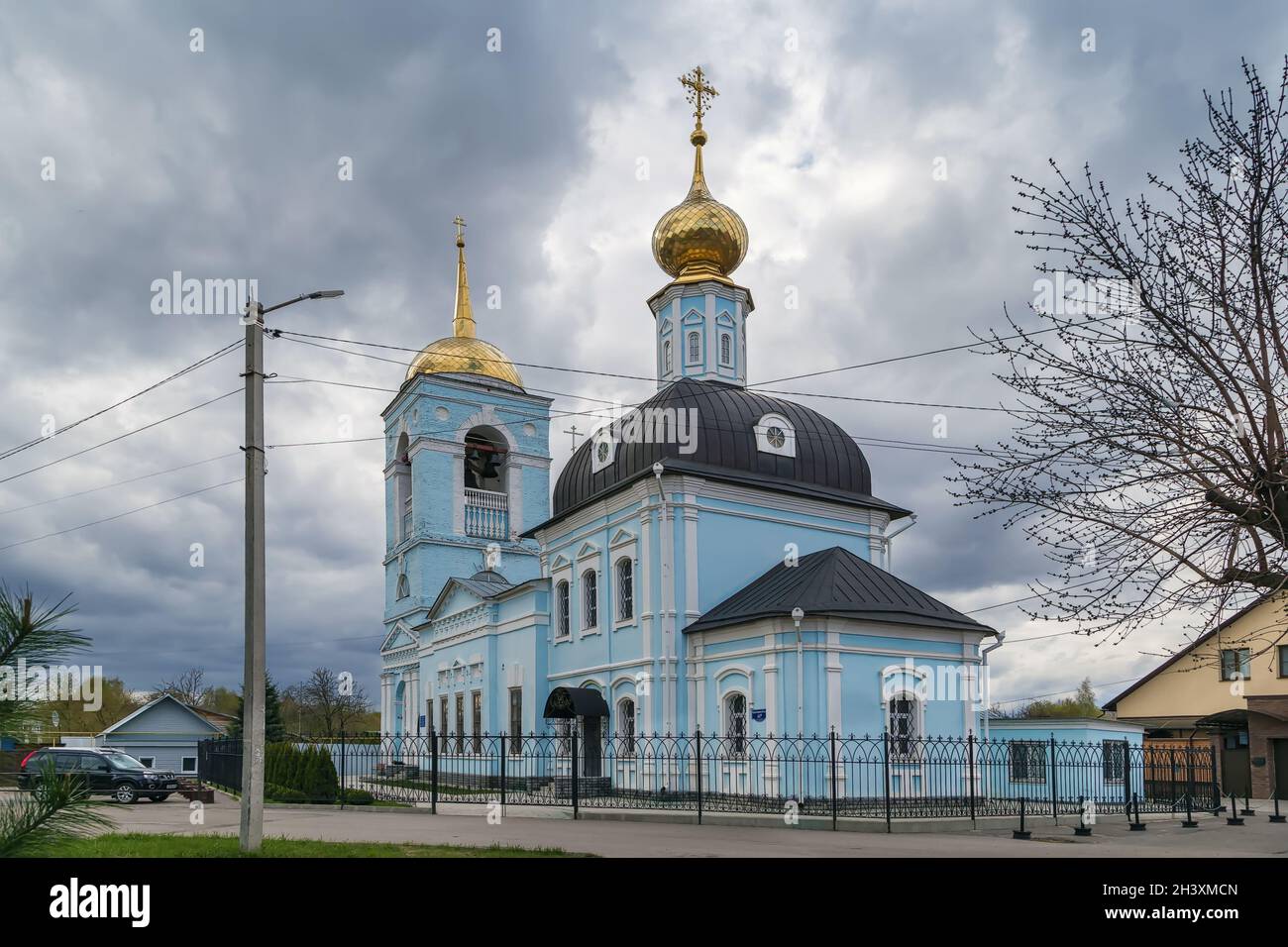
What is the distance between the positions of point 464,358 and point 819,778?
2696 cm

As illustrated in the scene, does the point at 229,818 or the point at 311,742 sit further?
the point at 311,742

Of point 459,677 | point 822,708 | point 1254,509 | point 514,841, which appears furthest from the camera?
point 459,677

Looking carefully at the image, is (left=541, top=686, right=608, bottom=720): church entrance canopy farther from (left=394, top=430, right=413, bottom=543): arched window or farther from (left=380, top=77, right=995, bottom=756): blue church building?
(left=394, top=430, right=413, bottom=543): arched window

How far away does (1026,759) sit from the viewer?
2219 centimetres

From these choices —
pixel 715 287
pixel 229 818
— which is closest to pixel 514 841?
pixel 229 818

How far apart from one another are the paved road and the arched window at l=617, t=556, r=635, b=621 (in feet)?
23.6

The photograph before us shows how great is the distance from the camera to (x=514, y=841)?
13.5 metres

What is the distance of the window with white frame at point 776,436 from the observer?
26.8 m

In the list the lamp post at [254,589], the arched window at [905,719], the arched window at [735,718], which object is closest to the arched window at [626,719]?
the arched window at [735,718]

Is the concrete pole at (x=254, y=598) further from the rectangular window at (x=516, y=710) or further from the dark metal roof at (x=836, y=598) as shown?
the rectangular window at (x=516, y=710)
